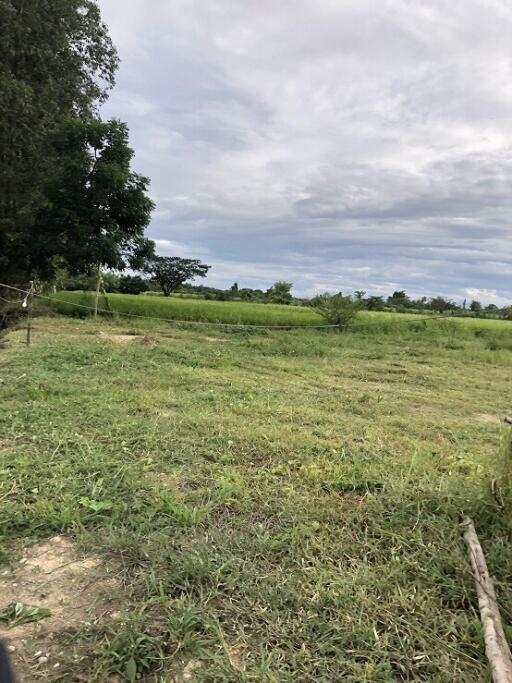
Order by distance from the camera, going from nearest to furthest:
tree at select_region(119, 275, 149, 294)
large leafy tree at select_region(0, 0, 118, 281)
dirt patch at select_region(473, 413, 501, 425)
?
dirt patch at select_region(473, 413, 501, 425) → large leafy tree at select_region(0, 0, 118, 281) → tree at select_region(119, 275, 149, 294)

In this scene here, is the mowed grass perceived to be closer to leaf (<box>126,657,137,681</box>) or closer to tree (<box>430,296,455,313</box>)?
tree (<box>430,296,455,313</box>)

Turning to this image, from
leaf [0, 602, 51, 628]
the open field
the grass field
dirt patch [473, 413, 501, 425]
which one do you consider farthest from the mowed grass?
leaf [0, 602, 51, 628]

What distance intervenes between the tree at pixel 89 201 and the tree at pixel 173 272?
19897 millimetres

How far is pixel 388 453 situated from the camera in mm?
3262

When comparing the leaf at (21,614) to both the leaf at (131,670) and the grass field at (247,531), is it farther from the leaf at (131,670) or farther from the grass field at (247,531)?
the leaf at (131,670)

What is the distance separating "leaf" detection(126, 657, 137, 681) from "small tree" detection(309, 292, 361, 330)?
1336 centimetres

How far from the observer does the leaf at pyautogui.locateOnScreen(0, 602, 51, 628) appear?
4.93ft

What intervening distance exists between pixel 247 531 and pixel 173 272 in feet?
97.1

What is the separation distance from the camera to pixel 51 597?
1638 millimetres

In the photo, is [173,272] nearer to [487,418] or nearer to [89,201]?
[89,201]

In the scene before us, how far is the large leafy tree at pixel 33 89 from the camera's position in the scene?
9641 mm

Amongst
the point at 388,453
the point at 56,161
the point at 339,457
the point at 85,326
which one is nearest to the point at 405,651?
the point at 339,457

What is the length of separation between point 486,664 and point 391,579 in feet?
1.38

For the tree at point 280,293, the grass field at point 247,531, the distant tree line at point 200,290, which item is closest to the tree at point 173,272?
the distant tree line at point 200,290
